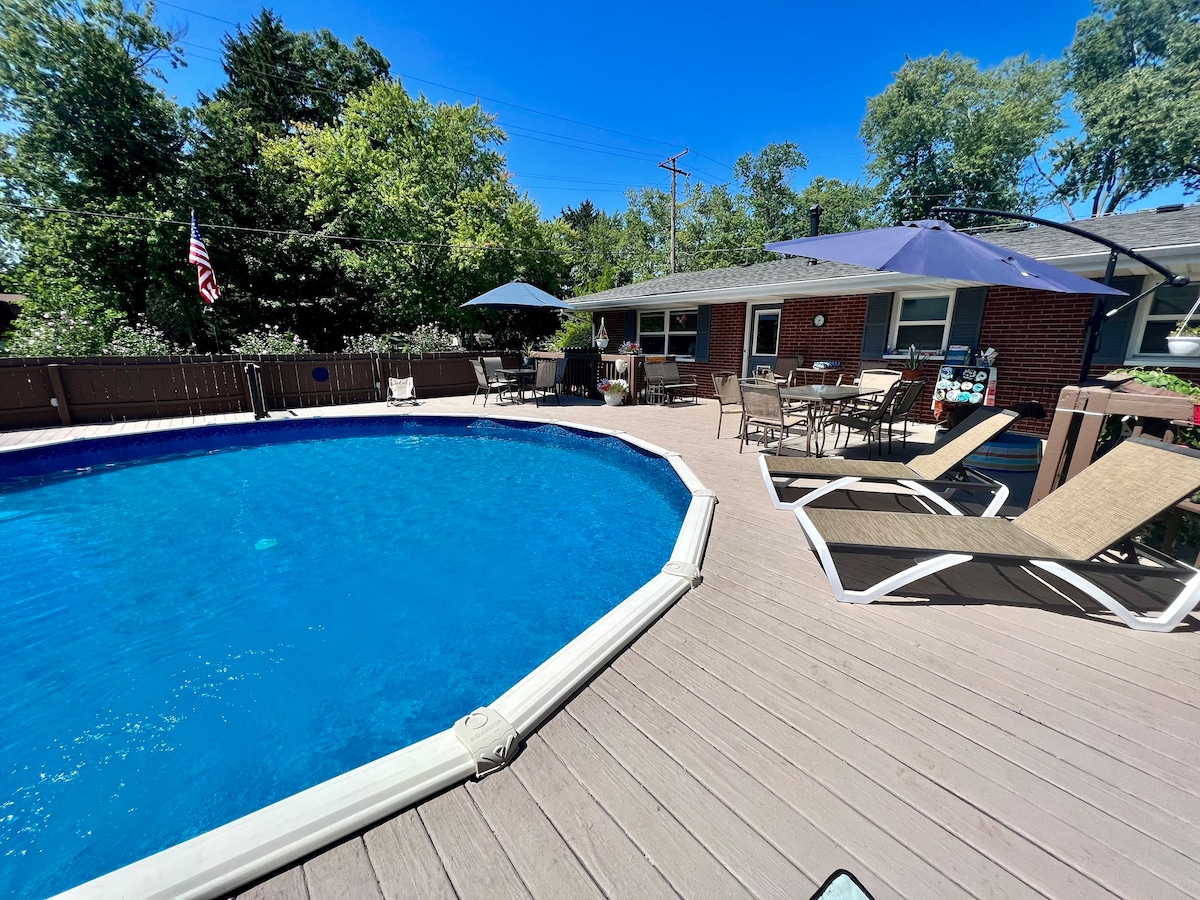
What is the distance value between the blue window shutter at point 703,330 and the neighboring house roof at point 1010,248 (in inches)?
14.5

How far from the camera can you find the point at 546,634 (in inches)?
133

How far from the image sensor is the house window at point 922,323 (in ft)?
25.7

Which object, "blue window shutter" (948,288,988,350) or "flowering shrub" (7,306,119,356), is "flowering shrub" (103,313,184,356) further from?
"blue window shutter" (948,288,988,350)

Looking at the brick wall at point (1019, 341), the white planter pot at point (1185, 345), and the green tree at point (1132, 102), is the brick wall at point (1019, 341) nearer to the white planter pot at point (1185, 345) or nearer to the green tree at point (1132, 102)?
the white planter pot at point (1185, 345)

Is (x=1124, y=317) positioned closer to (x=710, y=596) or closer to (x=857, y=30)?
(x=710, y=596)

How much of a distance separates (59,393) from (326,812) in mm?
11160

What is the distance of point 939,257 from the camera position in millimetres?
3521

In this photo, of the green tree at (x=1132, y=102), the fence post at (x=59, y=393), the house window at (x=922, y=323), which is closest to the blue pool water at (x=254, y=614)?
the fence post at (x=59, y=393)

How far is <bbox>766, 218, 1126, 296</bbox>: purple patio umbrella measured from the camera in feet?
11.1

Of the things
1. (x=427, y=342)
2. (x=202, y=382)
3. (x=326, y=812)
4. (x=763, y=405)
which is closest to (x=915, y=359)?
(x=763, y=405)

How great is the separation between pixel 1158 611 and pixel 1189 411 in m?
1.17

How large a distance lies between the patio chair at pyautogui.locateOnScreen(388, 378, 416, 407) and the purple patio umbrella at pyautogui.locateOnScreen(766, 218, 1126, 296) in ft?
29.7

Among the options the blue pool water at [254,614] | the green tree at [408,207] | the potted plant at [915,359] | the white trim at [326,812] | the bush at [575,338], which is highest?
the green tree at [408,207]

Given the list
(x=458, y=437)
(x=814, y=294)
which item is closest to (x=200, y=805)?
(x=458, y=437)
